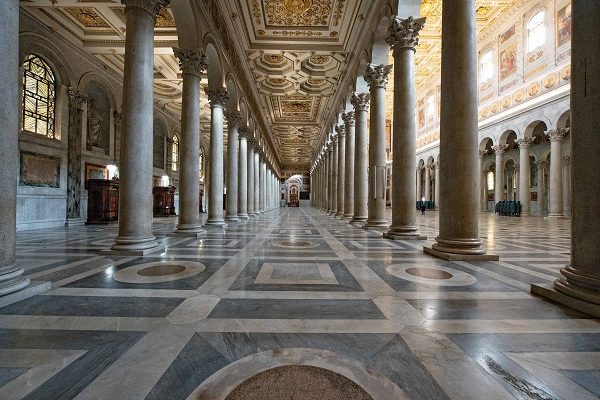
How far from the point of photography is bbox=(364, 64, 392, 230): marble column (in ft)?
32.4

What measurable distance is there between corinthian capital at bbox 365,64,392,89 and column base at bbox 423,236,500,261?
279 inches

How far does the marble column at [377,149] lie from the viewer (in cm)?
988

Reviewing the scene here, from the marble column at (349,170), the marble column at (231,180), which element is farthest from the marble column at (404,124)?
the marble column at (231,180)

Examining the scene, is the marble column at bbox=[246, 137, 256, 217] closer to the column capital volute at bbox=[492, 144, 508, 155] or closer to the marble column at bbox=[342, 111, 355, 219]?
the marble column at bbox=[342, 111, 355, 219]

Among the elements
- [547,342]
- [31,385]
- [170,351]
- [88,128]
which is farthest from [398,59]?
[88,128]

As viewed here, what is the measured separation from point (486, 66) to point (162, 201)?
2559 centimetres

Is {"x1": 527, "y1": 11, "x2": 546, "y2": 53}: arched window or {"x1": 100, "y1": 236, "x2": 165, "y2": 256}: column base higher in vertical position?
{"x1": 527, "y1": 11, "x2": 546, "y2": 53}: arched window

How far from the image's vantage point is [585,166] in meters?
2.78

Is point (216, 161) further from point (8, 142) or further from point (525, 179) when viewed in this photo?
point (525, 179)

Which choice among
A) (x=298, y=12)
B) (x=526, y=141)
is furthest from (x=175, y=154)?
(x=526, y=141)

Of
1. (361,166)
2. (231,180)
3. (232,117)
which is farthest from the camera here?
(232,117)

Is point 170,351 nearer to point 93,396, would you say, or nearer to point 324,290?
point 93,396

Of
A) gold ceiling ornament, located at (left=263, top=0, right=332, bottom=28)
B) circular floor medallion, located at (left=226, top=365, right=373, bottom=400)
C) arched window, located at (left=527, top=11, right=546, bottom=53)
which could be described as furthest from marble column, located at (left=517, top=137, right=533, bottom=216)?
circular floor medallion, located at (left=226, top=365, right=373, bottom=400)

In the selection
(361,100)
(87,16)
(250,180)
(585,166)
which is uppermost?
(87,16)
